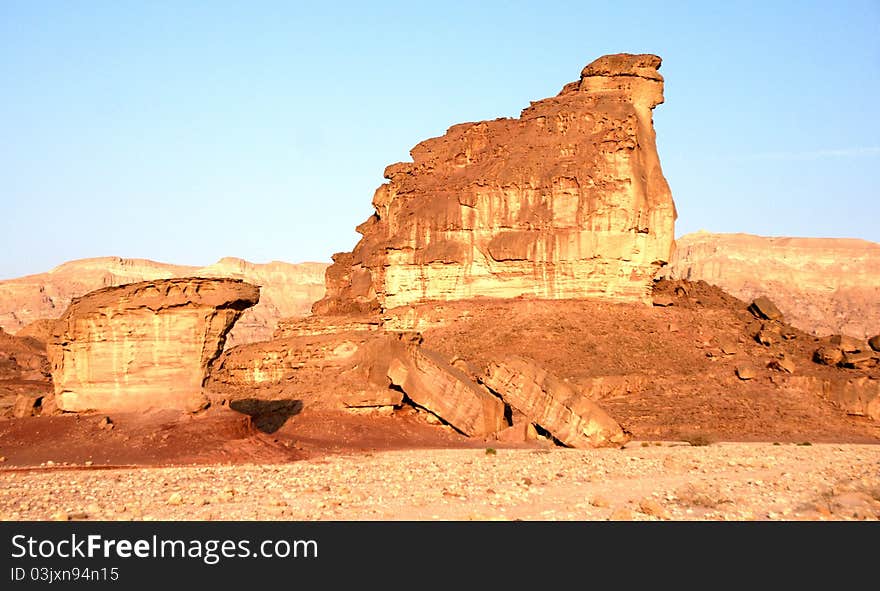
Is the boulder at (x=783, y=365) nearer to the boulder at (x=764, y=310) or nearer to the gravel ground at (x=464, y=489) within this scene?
the boulder at (x=764, y=310)

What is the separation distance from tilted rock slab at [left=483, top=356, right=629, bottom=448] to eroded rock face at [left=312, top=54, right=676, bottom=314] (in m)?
16.1

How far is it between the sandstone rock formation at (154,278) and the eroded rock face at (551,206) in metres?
72.2

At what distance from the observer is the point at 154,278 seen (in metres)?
154

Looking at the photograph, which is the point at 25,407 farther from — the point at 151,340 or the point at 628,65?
the point at 628,65

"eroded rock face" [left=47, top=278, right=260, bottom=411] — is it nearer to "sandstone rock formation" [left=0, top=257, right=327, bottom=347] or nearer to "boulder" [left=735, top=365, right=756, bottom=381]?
"boulder" [left=735, top=365, right=756, bottom=381]

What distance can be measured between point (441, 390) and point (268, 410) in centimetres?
619

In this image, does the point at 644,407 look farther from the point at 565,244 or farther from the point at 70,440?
the point at 70,440

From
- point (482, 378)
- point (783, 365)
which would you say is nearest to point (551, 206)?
point (783, 365)

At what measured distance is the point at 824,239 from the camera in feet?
484

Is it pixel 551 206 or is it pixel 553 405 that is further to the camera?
pixel 551 206

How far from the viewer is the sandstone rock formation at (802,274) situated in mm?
124694

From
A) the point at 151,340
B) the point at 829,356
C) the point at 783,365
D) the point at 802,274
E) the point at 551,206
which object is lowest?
the point at 783,365

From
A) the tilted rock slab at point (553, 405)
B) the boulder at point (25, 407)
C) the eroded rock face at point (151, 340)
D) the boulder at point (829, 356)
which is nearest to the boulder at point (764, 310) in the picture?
the boulder at point (829, 356)

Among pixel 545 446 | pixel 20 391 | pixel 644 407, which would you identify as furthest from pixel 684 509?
pixel 20 391
